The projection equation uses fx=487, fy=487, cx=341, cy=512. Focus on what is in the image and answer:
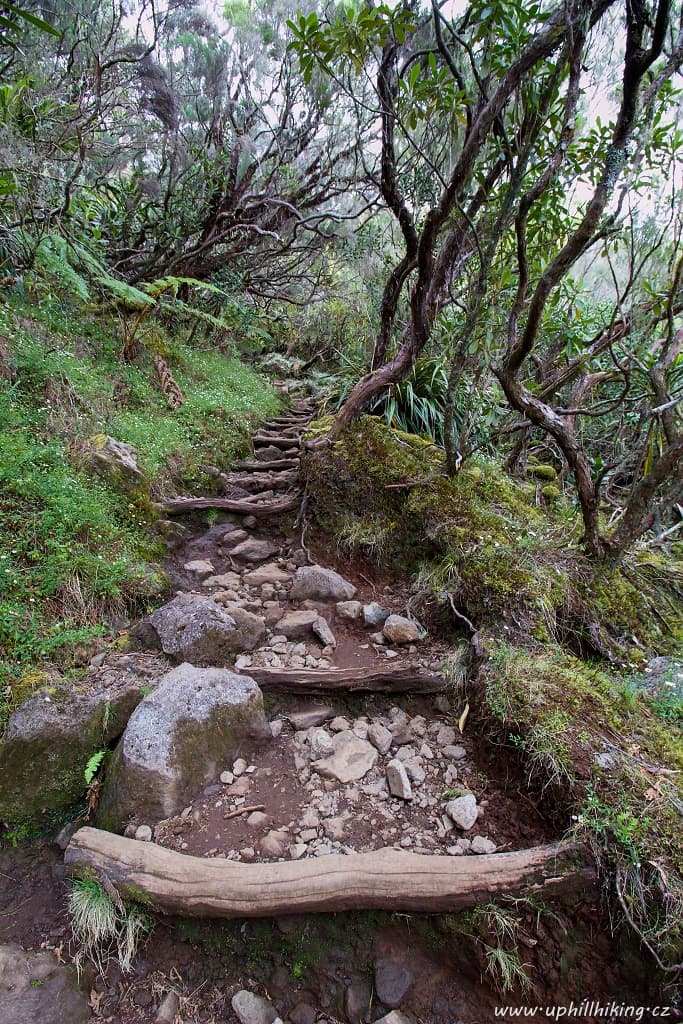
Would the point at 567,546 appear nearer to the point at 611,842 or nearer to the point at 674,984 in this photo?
the point at 611,842

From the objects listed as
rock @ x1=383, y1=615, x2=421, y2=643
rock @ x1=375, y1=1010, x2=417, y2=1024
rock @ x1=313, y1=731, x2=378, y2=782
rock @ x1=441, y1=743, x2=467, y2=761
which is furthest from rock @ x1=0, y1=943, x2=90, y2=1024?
rock @ x1=383, y1=615, x2=421, y2=643

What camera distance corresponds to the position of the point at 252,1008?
1730 millimetres

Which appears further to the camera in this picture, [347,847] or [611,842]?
[347,847]

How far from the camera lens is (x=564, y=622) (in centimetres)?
295

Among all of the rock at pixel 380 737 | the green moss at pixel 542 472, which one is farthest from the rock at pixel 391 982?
the green moss at pixel 542 472

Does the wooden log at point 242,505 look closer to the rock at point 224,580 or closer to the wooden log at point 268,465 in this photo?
the rock at point 224,580

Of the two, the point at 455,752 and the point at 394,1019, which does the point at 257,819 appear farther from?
the point at 455,752

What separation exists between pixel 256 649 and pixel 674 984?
2.26 m

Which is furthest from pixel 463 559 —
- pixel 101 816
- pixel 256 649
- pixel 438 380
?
pixel 438 380

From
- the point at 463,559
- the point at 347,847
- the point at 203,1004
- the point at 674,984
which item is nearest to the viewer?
the point at 674,984

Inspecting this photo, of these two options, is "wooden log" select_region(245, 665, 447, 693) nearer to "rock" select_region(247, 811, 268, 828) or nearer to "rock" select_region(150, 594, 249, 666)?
"rock" select_region(150, 594, 249, 666)

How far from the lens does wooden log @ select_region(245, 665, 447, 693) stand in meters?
2.67

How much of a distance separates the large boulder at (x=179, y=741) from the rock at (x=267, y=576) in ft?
3.98

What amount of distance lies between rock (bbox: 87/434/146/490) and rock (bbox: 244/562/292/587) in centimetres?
111
